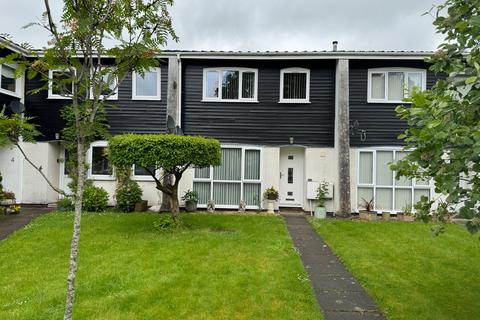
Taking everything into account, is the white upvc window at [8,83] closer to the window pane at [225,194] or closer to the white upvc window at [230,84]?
the white upvc window at [230,84]

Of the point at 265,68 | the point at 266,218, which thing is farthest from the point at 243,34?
the point at 266,218

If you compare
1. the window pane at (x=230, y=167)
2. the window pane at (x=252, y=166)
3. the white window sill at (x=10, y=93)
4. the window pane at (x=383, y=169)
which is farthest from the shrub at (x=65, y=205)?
the window pane at (x=383, y=169)

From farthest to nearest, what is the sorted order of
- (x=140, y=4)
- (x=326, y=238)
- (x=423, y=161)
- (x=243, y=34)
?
(x=243, y=34) → (x=326, y=238) → (x=140, y=4) → (x=423, y=161)

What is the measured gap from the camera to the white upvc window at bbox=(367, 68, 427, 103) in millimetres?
13203

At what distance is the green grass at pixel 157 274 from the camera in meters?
4.91

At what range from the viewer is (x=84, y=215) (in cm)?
1170

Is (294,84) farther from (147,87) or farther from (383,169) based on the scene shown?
(147,87)

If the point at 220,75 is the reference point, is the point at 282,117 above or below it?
below

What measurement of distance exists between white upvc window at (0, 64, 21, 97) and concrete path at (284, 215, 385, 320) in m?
10.7

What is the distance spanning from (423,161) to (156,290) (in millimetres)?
4165

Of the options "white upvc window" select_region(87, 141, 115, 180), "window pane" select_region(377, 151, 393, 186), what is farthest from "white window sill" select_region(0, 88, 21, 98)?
"window pane" select_region(377, 151, 393, 186)

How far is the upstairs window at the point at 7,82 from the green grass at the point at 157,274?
5412 millimetres

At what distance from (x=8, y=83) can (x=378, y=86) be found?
12765 mm

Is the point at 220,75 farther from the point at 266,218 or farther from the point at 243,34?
the point at 243,34
